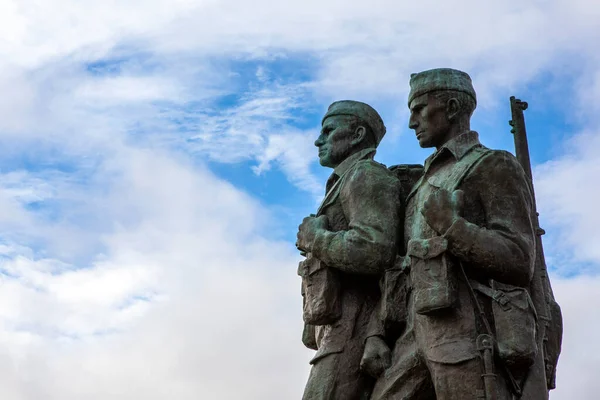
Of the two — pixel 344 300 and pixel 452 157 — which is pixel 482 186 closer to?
pixel 452 157

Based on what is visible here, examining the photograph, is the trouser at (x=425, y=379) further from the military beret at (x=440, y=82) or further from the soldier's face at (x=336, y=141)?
the military beret at (x=440, y=82)

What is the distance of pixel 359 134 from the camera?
11.1m

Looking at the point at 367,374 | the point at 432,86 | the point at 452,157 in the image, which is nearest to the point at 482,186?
the point at 452,157

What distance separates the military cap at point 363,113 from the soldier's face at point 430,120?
0.95 m

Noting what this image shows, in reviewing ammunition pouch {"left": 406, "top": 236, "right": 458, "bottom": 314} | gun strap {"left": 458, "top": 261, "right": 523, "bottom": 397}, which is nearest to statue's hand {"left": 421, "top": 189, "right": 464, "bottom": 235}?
ammunition pouch {"left": 406, "top": 236, "right": 458, "bottom": 314}

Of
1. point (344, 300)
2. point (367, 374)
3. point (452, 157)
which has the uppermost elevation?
point (452, 157)

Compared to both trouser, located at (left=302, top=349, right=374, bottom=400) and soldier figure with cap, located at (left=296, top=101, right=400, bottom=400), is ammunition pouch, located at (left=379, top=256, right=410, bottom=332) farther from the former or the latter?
trouser, located at (left=302, top=349, right=374, bottom=400)

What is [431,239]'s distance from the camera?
9180 millimetres

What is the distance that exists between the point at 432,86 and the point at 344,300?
7.56 feet

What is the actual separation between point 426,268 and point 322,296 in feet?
4.26

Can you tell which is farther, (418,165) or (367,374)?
(418,165)

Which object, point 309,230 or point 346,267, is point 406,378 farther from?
point 309,230

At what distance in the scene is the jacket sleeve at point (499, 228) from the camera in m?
9.00

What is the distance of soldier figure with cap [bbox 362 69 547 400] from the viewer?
879 cm
